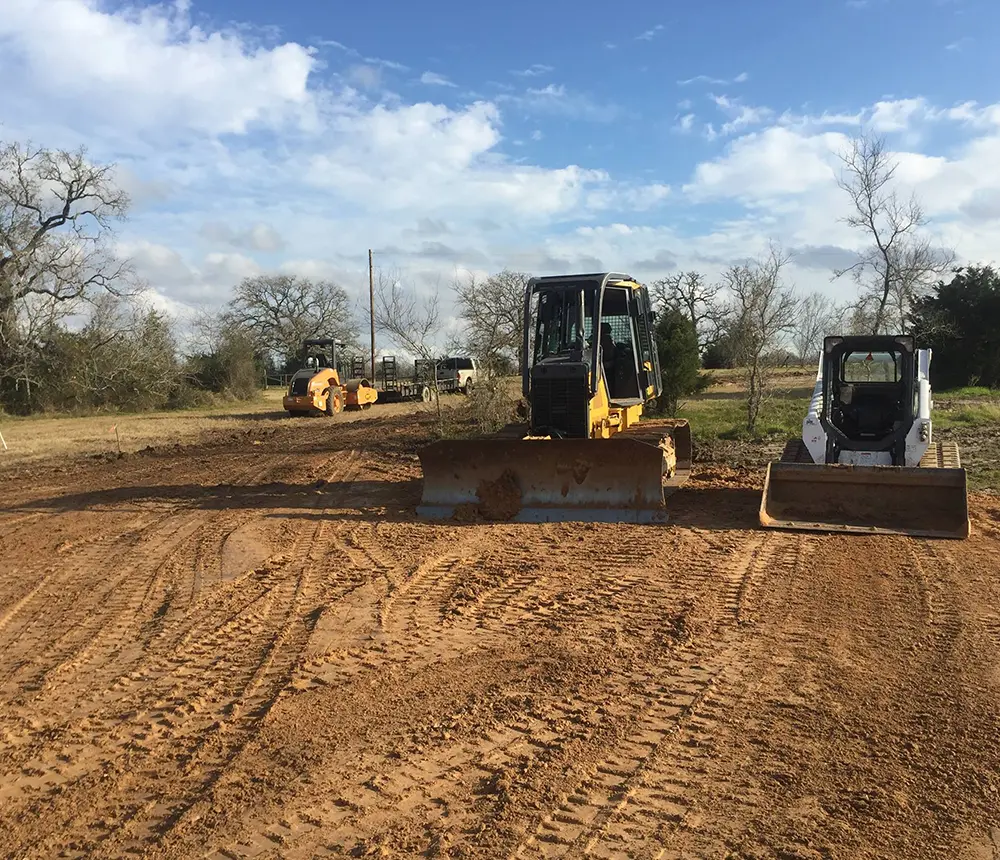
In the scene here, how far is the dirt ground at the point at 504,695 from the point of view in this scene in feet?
10.8

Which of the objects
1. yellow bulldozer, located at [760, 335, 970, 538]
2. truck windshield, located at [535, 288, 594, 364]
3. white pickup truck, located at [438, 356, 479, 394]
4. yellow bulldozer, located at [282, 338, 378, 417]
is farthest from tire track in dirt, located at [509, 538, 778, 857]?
white pickup truck, located at [438, 356, 479, 394]

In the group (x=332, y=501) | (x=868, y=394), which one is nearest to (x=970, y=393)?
(x=868, y=394)

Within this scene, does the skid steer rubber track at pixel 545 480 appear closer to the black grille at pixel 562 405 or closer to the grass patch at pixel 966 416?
the black grille at pixel 562 405

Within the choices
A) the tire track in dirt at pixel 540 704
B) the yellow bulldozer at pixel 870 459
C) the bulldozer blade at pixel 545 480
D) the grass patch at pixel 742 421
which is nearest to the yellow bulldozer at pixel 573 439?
the bulldozer blade at pixel 545 480

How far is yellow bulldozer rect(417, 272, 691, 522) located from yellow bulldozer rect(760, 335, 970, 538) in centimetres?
152

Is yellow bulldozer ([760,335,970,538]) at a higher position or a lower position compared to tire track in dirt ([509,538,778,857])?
higher

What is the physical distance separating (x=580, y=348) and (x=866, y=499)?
3569mm

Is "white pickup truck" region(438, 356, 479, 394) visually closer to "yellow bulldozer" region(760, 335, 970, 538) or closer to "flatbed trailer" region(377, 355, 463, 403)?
"flatbed trailer" region(377, 355, 463, 403)

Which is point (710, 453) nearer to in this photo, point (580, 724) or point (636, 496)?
point (636, 496)

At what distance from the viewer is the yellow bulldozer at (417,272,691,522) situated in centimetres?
895

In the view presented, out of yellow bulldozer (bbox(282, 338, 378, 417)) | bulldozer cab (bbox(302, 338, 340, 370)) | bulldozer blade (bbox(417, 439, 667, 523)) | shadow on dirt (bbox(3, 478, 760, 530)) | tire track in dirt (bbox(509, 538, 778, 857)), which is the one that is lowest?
tire track in dirt (bbox(509, 538, 778, 857))

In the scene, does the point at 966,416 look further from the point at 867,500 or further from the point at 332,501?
the point at 332,501

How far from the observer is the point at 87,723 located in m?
4.28

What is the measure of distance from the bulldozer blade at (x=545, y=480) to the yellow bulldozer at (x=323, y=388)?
59.0 ft
